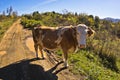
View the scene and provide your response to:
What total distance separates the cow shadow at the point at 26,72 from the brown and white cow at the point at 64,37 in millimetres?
985

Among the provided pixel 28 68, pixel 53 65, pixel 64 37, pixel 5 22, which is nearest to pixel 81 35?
pixel 64 37

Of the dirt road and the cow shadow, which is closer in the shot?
the cow shadow

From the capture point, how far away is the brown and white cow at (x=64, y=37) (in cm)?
1066

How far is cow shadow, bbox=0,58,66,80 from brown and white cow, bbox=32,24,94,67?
0.99 m

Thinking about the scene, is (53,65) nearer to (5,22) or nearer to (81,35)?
(81,35)

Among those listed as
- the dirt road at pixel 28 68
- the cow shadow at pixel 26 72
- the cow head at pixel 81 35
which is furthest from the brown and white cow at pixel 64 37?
the cow shadow at pixel 26 72

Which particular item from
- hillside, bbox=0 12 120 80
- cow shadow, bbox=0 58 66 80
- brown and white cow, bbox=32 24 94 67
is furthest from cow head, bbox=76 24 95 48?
cow shadow, bbox=0 58 66 80

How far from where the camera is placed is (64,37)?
1119cm

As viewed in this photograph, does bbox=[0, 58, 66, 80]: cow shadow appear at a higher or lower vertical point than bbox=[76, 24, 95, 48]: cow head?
lower

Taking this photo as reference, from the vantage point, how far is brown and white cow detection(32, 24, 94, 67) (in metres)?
10.7

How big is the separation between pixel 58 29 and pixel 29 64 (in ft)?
6.66

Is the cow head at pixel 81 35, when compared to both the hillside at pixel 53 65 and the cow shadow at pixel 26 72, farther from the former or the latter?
the cow shadow at pixel 26 72

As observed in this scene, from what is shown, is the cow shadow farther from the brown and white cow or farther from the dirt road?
the brown and white cow

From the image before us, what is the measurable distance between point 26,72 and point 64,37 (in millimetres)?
2245
